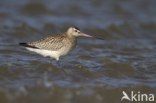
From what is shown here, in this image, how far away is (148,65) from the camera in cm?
1634

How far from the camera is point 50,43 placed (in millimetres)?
15406

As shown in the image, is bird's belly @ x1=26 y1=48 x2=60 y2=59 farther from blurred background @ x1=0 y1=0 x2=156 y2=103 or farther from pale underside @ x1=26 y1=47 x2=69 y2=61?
blurred background @ x1=0 y1=0 x2=156 y2=103

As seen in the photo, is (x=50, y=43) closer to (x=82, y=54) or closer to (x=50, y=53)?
(x=50, y=53)

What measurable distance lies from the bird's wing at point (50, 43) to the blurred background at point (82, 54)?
0.39 metres

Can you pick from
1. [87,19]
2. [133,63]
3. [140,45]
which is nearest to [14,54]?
[133,63]

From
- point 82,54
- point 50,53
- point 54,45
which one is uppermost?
point 54,45

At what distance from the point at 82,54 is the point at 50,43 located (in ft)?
6.66

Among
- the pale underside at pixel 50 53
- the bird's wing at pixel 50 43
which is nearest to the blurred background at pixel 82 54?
the pale underside at pixel 50 53

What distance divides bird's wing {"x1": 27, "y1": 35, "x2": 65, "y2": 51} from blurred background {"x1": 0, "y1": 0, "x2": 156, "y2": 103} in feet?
1.27

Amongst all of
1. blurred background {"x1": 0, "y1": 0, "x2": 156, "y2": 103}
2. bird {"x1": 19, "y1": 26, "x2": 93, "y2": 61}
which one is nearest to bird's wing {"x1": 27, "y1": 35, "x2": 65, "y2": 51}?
bird {"x1": 19, "y1": 26, "x2": 93, "y2": 61}

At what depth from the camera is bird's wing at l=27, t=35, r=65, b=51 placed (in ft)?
50.1

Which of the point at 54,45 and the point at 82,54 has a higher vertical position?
the point at 54,45

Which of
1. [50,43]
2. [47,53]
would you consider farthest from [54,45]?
[47,53]

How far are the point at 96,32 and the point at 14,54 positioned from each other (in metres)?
4.55
